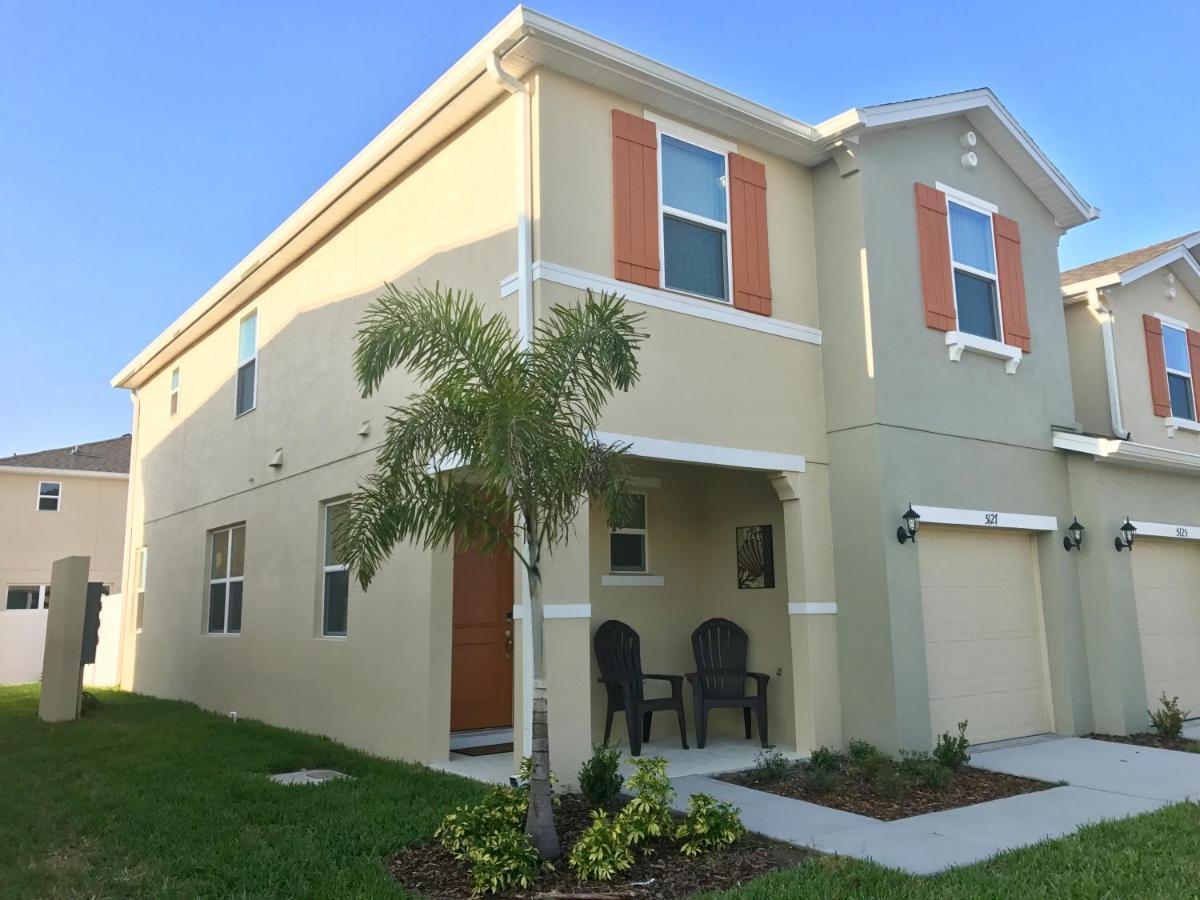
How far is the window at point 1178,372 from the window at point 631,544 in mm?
7801

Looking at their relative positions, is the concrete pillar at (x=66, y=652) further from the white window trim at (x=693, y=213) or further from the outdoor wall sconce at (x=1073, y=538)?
the outdoor wall sconce at (x=1073, y=538)

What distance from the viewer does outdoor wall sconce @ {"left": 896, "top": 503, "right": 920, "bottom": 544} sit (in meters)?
8.38

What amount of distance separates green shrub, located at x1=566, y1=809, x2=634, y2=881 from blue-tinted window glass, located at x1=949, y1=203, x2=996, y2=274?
23.3 feet

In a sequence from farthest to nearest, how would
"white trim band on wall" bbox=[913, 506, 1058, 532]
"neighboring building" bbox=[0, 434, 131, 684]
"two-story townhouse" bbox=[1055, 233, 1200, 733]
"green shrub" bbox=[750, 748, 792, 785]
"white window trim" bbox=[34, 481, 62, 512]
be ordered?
1. "white window trim" bbox=[34, 481, 62, 512]
2. "neighboring building" bbox=[0, 434, 131, 684]
3. "two-story townhouse" bbox=[1055, 233, 1200, 733]
4. "white trim band on wall" bbox=[913, 506, 1058, 532]
5. "green shrub" bbox=[750, 748, 792, 785]

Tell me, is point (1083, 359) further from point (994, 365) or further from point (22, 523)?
point (22, 523)

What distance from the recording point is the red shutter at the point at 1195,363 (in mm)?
12820

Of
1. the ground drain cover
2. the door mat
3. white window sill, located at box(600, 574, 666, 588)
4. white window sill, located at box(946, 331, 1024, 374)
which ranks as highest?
white window sill, located at box(946, 331, 1024, 374)

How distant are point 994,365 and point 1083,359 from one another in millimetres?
2955

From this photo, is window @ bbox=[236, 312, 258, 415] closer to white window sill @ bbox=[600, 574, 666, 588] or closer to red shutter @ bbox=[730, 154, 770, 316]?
white window sill @ bbox=[600, 574, 666, 588]

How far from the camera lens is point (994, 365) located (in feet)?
32.1

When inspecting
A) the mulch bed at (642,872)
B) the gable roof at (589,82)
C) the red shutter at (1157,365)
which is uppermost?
the gable roof at (589,82)

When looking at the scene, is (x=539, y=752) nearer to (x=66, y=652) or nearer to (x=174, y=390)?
(x=66, y=652)

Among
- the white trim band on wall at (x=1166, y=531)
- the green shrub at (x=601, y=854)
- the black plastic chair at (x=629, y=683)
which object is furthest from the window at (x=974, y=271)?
the green shrub at (x=601, y=854)

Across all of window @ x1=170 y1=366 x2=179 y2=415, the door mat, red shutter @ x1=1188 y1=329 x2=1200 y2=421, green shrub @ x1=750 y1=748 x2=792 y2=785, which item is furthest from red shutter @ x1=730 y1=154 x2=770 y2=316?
window @ x1=170 y1=366 x2=179 y2=415
